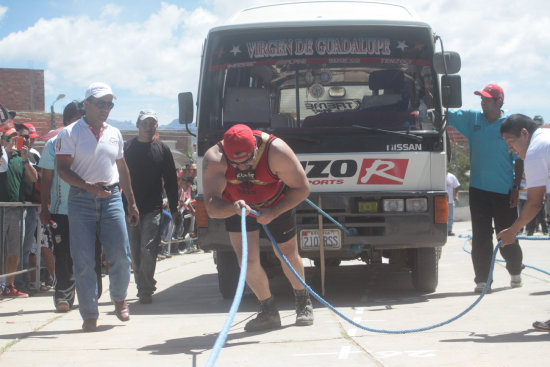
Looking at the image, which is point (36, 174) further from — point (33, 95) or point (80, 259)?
point (33, 95)

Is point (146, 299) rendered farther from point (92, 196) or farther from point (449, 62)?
point (449, 62)

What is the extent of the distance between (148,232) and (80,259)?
1841mm

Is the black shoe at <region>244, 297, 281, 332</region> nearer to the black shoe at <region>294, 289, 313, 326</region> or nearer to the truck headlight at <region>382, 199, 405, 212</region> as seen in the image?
the black shoe at <region>294, 289, 313, 326</region>

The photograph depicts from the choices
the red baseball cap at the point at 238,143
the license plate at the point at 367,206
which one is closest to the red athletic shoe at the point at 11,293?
the license plate at the point at 367,206

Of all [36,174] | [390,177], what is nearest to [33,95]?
Result: [36,174]

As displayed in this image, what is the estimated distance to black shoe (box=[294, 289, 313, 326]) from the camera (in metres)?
6.18

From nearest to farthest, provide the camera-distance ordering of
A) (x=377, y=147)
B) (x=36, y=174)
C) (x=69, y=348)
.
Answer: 1. (x=69, y=348)
2. (x=377, y=147)
3. (x=36, y=174)

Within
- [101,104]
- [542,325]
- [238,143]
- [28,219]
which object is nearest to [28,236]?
[28,219]

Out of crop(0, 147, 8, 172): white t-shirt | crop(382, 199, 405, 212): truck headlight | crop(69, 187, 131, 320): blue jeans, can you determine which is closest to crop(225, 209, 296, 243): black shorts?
Answer: crop(69, 187, 131, 320): blue jeans

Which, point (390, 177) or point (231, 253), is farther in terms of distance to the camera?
point (231, 253)

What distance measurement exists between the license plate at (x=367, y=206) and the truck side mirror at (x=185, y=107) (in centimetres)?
192

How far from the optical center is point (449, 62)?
7.42m

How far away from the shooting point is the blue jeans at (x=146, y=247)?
8.12 meters

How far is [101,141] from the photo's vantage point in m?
6.48
